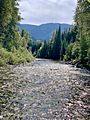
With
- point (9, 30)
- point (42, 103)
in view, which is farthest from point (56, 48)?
point (42, 103)

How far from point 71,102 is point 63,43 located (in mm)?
121162

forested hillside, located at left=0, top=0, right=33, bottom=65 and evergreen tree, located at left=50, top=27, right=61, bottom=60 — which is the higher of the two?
forested hillside, located at left=0, top=0, right=33, bottom=65

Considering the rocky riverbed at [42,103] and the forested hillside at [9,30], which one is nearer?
the rocky riverbed at [42,103]

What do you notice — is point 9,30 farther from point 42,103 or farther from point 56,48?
point 56,48

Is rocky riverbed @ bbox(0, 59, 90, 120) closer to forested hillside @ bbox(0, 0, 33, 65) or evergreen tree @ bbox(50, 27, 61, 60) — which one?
forested hillside @ bbox(0, 0, 33, 65)

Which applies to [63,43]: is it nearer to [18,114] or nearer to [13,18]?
[13,18]

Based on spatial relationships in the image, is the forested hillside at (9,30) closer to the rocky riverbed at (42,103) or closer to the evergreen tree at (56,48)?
the rocky riverbed at (42,103)

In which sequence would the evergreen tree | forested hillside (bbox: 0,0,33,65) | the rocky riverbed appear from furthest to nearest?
the evergreen tree, forested hillside (bbox: 0,0,33,65), the rocky riverbed

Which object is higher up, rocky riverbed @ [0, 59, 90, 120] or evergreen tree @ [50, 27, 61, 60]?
rocky riverbed @ [0, 59, 90, 120]

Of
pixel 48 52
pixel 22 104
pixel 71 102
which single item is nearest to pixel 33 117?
pixel 22 104

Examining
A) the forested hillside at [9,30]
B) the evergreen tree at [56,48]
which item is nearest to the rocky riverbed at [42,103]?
the forested hillside at [9,30]

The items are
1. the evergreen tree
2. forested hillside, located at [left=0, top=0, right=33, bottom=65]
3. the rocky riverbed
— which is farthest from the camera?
the evergreen tree

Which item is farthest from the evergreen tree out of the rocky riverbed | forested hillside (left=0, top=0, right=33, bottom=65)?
the rocky riverbed

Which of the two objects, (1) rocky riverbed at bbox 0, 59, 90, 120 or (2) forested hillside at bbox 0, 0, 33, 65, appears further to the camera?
(2) forested hillside at bbox 0, 0, 33, 65
